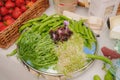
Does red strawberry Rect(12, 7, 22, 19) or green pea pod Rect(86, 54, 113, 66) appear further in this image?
red strawberry Rect(12, 7, 22, 19)

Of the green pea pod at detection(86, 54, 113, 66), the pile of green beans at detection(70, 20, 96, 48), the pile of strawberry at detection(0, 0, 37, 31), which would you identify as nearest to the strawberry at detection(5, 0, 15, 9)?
the pile of strawberry at detection(0, 0, 37, 31)

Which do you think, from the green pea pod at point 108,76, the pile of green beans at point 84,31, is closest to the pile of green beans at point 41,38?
the pile of green beans at point 84,31

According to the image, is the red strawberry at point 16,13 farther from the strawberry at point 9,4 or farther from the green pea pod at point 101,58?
the green pea pod at point 101,58

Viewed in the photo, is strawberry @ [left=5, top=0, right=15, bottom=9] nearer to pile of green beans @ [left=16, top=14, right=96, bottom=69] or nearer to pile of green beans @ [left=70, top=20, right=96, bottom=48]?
pile of green beans @ [left=16, top=14, right=96, bottom=69]

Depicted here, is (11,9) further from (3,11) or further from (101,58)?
(101,58)

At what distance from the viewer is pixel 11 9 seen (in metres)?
0.94

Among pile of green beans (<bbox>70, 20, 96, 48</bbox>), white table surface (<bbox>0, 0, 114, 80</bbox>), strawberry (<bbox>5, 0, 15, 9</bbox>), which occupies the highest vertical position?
strawberry (<bbox>5, 0, 15, 9</bbox>)

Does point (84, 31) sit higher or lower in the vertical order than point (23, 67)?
higher

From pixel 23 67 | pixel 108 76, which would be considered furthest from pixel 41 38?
pixel 108 76

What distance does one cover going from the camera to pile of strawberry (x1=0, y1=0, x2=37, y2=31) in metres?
0.90

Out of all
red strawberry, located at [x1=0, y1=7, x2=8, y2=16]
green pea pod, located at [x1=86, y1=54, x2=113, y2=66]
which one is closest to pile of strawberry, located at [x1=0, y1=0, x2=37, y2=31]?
red strawberry, located at [x1=0, y1=7, x2=8, y2=16]

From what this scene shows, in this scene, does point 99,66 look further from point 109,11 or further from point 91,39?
point 109,11

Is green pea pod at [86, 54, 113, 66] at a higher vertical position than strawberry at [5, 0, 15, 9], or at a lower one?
lower

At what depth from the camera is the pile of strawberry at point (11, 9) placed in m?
0.90
